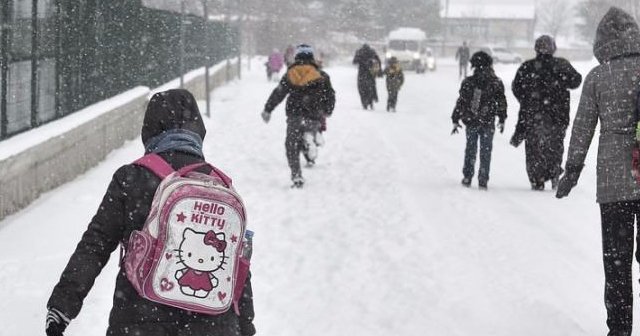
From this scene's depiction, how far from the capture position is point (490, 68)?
435 inches

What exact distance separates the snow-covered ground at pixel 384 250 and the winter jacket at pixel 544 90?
88cm

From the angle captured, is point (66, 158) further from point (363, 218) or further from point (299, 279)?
point (299, 279)

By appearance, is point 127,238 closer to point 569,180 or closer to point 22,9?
point 569,180

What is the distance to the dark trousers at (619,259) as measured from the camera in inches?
203

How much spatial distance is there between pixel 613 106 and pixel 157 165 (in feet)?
9.82

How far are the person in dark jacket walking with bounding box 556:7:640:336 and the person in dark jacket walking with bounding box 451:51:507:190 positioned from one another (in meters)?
5.55

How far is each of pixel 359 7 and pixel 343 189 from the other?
242ft

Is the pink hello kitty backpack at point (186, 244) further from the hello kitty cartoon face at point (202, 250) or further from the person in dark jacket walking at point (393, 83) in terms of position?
the person in dark jacket walking at point (393, 83)

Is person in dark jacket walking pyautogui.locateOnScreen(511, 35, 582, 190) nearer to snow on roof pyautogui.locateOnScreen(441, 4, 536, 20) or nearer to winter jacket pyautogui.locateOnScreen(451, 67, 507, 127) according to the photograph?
winter jacket pyautogui.locateOnScreen(451, 67, 507, 127)

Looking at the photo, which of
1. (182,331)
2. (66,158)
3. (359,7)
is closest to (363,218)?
(66,158)

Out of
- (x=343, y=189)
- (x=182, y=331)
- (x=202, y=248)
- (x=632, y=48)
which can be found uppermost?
(x=632, y=48)

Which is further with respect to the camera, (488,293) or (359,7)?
(359,7)

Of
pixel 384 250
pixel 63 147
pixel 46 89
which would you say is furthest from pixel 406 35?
pixel 384 250

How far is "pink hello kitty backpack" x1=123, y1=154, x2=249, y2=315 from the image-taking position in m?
3.08
